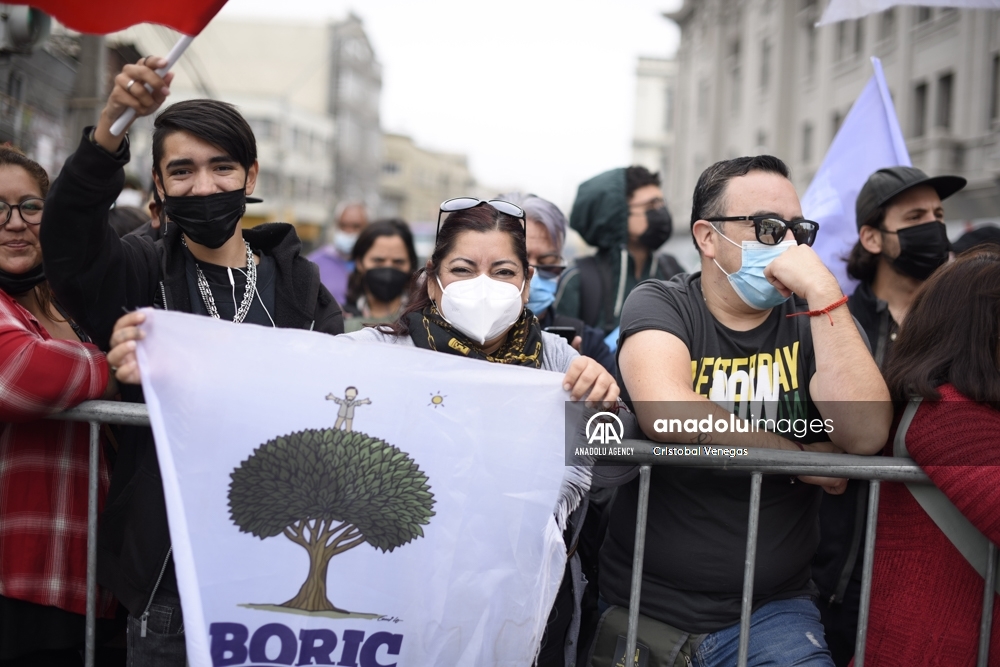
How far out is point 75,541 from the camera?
2.59 meters

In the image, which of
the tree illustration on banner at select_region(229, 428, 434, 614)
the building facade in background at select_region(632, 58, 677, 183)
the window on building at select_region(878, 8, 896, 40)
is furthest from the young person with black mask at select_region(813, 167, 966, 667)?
the building facade in background at select_region(632, 58, 677, 183)

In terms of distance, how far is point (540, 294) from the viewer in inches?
178

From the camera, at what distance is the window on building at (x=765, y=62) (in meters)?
35.2

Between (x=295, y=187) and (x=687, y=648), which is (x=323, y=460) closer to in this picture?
(x=687, y=648)

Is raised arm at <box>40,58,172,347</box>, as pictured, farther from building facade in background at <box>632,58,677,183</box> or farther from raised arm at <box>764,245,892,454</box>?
building facade in background at <box>632,58,677,183</box>

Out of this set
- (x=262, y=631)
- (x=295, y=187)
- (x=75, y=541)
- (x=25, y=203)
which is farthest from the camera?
(x=295, y=187)

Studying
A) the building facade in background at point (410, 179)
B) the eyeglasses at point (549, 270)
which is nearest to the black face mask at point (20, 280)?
the eyeglasses at point (549, 270)

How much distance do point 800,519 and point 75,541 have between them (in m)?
2.20

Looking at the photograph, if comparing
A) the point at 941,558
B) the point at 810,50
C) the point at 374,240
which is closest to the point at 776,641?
the point at 941,558

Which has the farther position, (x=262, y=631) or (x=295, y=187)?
(x=295, y=187)

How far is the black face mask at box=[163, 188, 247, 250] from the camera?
2.75 metres

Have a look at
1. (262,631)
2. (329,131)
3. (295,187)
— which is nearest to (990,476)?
(262,631)

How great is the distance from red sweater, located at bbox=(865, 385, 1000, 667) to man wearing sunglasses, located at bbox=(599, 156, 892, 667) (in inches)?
6.5

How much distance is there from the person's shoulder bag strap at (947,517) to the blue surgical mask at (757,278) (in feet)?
1.69
